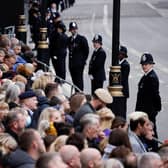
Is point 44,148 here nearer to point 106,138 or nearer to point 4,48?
Answer: point 106,138

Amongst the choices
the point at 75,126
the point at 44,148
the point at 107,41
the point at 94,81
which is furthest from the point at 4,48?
the point at 107,41

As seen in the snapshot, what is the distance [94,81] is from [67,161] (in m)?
13.3

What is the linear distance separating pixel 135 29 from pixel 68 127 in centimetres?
3345

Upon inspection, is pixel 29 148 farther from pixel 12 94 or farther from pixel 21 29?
pixel 21 29

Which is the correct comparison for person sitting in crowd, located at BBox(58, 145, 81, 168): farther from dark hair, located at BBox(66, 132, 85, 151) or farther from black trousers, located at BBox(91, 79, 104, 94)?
black trousers, located at BBox(91, 79, 104, 94)

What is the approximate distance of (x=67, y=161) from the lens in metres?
10.9

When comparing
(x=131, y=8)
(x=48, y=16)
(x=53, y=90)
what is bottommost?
(x=131, y=8)

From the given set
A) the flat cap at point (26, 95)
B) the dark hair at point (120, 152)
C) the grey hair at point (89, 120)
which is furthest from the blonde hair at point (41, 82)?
the dark hair at point (120, 152)

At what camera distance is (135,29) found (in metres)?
46.2

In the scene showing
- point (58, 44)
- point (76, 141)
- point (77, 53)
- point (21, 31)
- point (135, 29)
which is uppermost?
point (76, 141)

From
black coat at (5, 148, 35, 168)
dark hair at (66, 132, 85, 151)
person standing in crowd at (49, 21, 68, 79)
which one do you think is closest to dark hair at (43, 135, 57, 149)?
dark hair at (66, 132, 85, 151)

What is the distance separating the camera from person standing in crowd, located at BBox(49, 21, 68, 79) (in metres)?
27.1

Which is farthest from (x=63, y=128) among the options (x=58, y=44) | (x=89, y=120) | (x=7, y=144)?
(x=58, y=44)

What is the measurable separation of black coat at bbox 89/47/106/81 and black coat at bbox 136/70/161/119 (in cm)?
478
